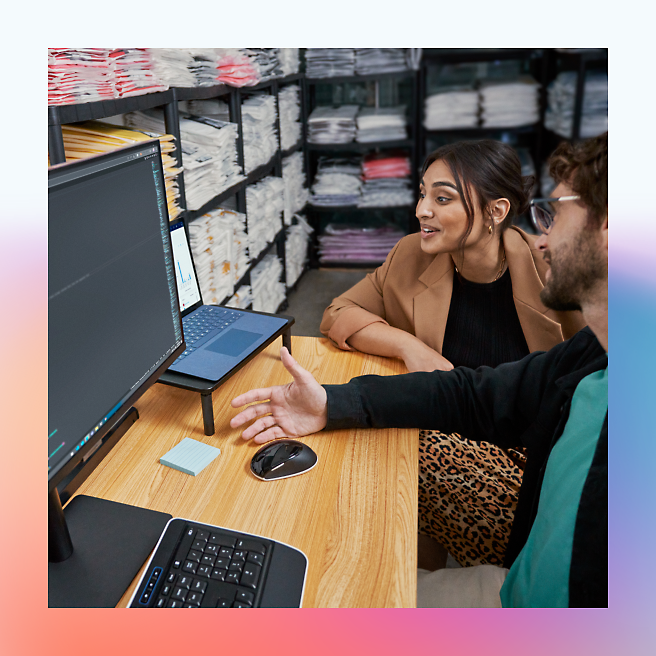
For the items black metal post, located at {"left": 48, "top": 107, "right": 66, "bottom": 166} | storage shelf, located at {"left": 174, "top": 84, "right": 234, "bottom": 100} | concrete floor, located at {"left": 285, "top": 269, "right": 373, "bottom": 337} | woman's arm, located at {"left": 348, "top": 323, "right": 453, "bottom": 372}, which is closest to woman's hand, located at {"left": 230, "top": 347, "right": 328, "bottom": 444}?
woman's arm, located at {"left": 348, "top": 323, "right": 453, "bottom": 372}

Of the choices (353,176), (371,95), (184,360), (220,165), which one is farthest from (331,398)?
(371,95)

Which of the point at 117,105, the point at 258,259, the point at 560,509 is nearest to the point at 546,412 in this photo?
the point at 560,509

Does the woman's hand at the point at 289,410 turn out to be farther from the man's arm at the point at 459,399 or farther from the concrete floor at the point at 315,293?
the concrete floor at the point at 315,293

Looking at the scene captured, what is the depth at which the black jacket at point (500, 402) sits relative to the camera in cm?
92

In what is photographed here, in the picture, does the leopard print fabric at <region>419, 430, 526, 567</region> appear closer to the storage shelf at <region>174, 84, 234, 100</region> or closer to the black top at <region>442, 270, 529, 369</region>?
the black top at <region>442, 270, 529, 369</region>

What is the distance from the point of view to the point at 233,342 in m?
1.12

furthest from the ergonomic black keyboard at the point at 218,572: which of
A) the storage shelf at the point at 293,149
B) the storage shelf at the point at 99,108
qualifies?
the storage shelf at the point at 293,149

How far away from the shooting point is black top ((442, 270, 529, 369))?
153 centimetres

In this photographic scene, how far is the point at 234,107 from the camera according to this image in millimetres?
2254

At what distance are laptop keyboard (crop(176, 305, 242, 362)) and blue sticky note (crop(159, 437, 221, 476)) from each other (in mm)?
204

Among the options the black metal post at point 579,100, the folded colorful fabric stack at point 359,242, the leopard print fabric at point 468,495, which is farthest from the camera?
the folded colorful fabric stack at point 359,242

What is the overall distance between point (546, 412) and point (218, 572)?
0.60 metres

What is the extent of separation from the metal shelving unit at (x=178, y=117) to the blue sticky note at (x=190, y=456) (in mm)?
584

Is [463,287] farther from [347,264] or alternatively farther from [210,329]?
[347,264]
